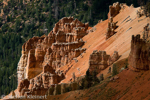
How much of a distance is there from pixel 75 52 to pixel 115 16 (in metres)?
14.5

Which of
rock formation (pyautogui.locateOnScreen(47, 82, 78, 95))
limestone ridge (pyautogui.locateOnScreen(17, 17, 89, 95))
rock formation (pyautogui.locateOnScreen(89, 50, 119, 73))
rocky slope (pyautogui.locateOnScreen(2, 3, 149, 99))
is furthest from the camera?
limestone ridge (pyautogui.locateOnScreen(17, 17, 89, 95))

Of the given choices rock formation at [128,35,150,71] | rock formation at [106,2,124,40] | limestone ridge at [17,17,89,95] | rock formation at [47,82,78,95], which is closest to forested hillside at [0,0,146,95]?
limestone ridge at [17,17,89,95]

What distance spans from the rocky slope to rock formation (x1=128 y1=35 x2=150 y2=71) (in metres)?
22.1

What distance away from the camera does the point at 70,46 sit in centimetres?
8569

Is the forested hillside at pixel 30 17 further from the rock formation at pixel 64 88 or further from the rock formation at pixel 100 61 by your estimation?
the rock formation at pixel 64 88

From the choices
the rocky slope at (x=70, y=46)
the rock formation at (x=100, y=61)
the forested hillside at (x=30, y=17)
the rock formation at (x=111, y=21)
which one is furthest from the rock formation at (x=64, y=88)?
the forested hillside at (x=30, y=17)

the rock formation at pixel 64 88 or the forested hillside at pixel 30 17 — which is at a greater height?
the forested hillside at pixel 30 17

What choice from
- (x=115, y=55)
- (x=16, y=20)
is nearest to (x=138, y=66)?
(x=115, y=55)

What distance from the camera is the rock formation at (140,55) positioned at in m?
38.9

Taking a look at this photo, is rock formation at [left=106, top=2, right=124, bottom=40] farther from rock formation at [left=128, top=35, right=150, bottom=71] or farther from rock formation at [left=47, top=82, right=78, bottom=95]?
rock formation at [left=128, top=35, right=150, bottom=71]

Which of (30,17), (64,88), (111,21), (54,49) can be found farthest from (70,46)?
(30,17)

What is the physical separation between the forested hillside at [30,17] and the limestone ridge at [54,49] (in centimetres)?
3209

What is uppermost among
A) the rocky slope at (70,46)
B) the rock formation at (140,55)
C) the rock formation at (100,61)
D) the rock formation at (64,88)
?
the rocky slope at (70,46)

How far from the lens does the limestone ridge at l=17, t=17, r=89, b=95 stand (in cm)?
8475
